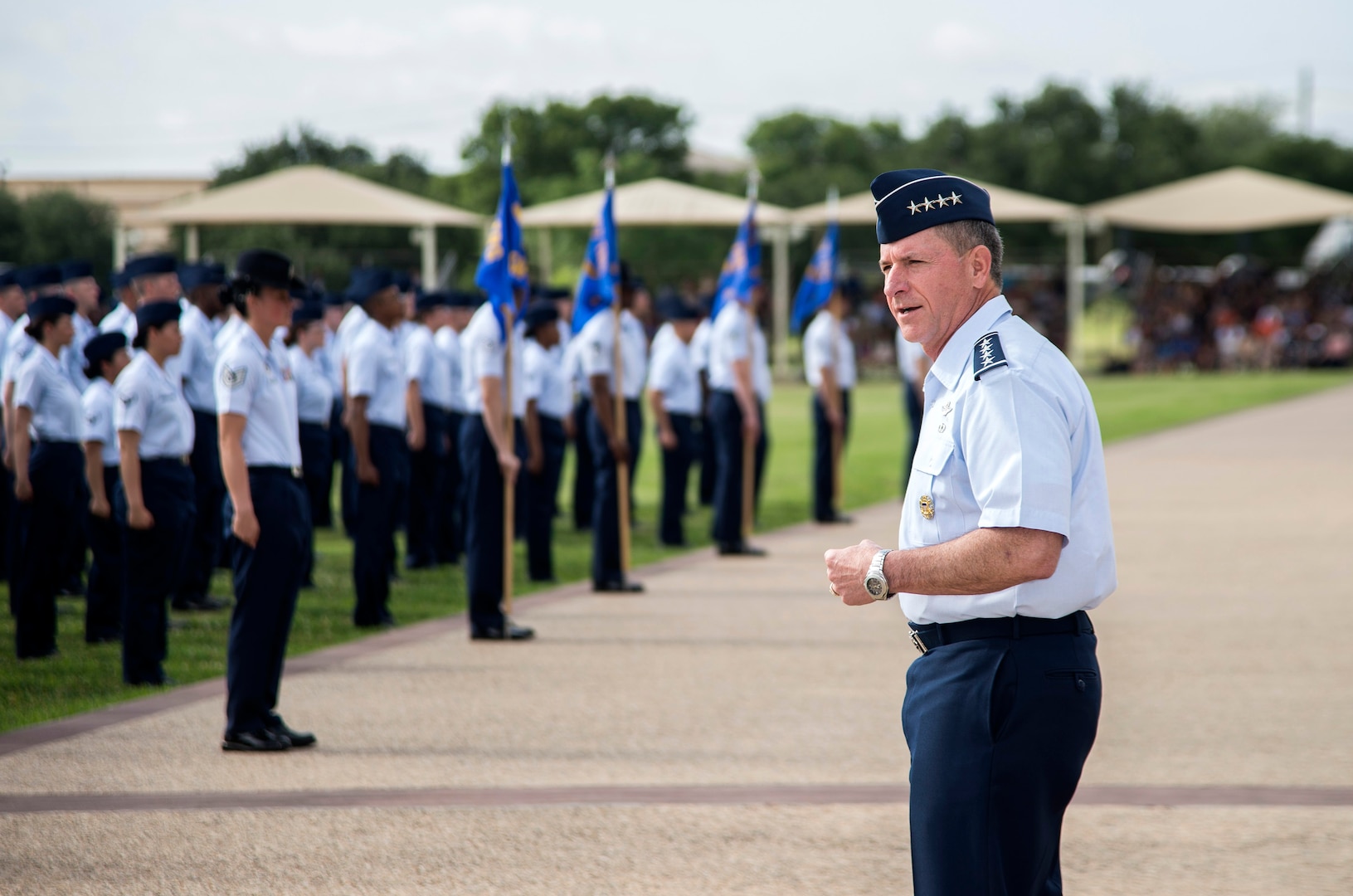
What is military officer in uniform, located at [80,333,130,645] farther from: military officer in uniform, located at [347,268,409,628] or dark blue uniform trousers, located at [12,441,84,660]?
military officer in uniform, located at [347,268,409,628]

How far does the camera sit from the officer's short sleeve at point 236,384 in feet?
20.5

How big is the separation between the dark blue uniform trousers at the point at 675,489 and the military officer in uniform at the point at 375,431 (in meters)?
3.63

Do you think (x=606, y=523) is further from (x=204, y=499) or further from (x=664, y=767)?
(x=664, y=767)

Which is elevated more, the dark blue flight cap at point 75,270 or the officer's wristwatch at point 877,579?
the dark blue flight cap at point 75,270

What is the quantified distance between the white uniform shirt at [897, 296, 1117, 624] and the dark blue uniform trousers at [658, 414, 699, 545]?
9.93m

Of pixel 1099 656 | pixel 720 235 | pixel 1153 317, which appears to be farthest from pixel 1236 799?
pixel 720 235

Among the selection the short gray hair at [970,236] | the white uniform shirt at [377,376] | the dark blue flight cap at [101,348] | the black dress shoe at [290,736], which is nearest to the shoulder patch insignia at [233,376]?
the black dress shoe at [290,736]

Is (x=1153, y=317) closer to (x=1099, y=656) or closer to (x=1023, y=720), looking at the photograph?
(x=1099, y=656)

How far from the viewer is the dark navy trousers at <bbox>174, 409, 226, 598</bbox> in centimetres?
1018

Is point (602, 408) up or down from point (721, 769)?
up

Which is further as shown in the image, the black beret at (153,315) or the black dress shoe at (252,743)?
the black beret at (153,315)

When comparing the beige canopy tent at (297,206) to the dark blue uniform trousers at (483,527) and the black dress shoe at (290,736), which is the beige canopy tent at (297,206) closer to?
the dark blue uniform trousers at (483,527)

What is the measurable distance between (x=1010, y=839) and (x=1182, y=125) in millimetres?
70163

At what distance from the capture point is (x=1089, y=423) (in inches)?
117
